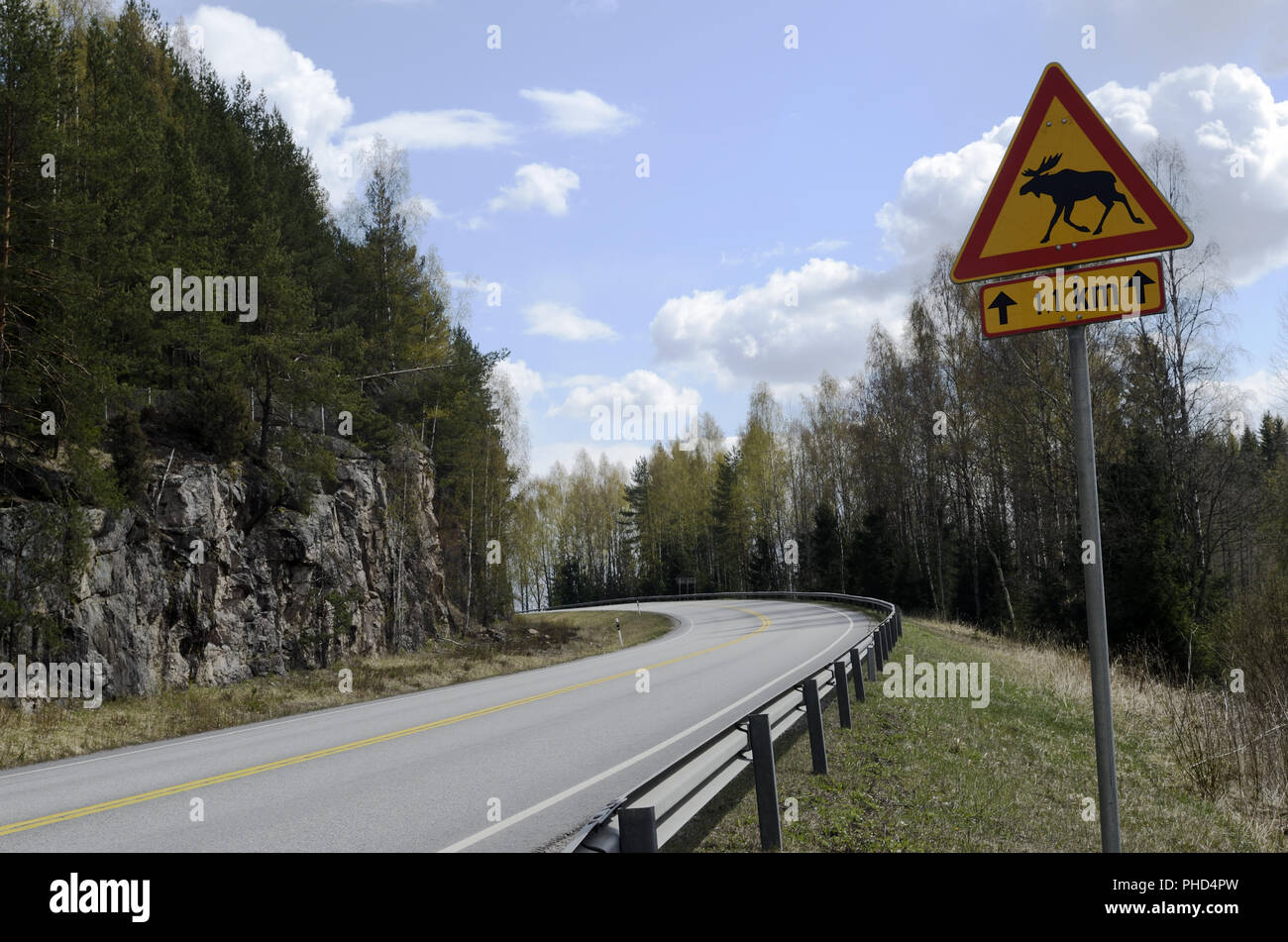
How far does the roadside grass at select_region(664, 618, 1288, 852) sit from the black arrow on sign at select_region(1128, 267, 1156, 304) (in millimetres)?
3740

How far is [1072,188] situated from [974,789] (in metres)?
5.29

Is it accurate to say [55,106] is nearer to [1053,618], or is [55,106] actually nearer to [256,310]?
[256,310]

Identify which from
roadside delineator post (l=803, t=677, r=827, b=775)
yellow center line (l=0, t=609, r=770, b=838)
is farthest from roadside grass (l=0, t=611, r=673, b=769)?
roadside delineator post (l=803, t=677, r=827, b=775)

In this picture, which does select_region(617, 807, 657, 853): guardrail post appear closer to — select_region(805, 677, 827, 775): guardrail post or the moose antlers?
the moose antlers

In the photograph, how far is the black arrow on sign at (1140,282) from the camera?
3.44 meters

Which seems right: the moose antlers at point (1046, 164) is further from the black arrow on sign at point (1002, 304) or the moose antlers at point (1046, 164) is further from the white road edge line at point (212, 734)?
the white road edge line at point (212, 734)

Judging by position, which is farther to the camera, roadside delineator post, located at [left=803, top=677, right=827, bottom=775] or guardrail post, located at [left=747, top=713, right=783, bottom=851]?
roadside delineator post, located at [left=803, top=677, right=827, bottom=775]

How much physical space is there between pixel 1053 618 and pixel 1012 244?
2738 centimetres

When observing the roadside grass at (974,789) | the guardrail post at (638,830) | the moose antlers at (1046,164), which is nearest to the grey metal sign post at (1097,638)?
the moose antlers at (1046,164)

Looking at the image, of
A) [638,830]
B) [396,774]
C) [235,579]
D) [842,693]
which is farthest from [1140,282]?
[235,579]

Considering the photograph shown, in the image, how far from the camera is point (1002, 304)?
371 centimetres

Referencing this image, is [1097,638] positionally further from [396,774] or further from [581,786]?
[396,774]

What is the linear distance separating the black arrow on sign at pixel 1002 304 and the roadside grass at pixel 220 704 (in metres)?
12.4

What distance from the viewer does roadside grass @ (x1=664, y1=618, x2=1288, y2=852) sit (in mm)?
5930
